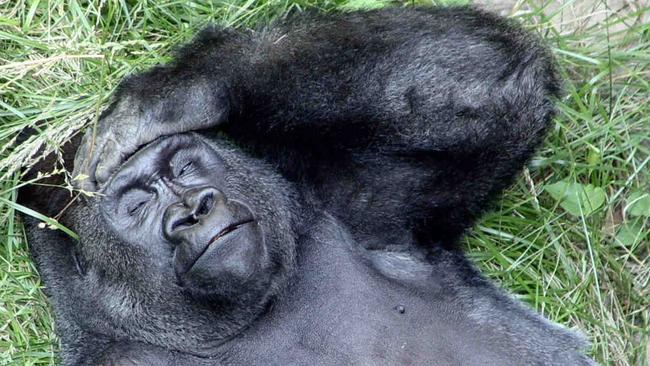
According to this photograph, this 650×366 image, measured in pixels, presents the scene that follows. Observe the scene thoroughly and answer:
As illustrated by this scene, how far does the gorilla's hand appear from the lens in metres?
3.58

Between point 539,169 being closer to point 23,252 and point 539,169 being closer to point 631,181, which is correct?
point 631,181

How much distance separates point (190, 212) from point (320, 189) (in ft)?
2.13

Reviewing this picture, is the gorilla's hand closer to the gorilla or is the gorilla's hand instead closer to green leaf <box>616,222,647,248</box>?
the gorilla

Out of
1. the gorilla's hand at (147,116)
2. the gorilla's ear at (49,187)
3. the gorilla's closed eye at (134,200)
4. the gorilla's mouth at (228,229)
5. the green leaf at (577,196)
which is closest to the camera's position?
the gorilla's mouth at (228,229)

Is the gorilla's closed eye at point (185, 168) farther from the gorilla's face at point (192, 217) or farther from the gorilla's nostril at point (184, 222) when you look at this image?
the gorilla's nostril at point (184, 222)

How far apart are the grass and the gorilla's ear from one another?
82 millimetres

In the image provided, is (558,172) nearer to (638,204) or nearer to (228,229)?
(638,204)

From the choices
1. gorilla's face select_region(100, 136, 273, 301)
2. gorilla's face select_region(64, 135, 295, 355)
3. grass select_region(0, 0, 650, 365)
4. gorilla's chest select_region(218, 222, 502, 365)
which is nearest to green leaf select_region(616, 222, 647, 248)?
grass select_region(0, 0, 650, 365)

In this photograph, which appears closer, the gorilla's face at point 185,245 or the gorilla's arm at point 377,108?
the gorilla's face at point 185,245

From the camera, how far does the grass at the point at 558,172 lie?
421 cm

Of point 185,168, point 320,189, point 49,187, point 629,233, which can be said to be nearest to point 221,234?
point 185,168

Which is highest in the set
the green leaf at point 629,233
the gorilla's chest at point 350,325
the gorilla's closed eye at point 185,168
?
the gorilla's closed eye at point 185,168

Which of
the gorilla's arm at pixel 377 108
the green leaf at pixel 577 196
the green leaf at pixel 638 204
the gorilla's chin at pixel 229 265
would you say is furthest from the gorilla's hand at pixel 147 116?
the green leaf at pixel 638 204

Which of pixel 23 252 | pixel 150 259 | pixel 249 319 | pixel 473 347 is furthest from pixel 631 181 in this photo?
pixel 23 252
